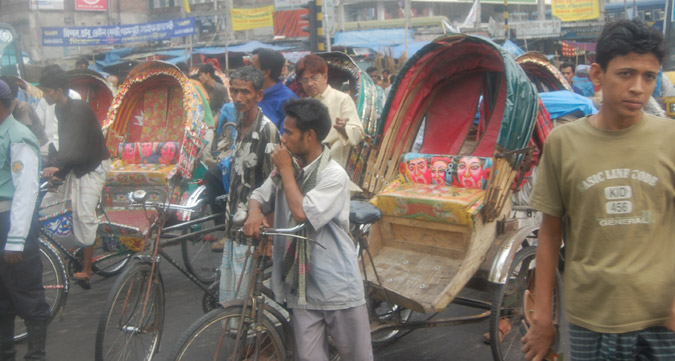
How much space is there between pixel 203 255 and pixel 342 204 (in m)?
3.08

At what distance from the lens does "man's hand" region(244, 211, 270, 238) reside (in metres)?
2.84

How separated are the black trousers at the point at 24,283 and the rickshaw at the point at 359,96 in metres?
2.41

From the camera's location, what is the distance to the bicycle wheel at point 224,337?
281 cm

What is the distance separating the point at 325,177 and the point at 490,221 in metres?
1.70

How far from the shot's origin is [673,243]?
1.94 metres

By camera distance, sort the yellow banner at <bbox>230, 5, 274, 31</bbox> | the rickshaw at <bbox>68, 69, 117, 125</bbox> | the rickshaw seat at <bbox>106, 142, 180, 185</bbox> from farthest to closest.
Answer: the yellow banner at <bbox>230, 5, 274, 31</bbox> → the rickshaw at <bbox>68, 69, 117, 125</bbox> → the rickshaw seat at <bbox>106, 142, 180, 185</bbox>

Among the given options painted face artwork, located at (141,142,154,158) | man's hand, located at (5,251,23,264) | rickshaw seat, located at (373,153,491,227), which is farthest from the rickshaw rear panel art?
painted face artwork, located at (141,142,154,158)

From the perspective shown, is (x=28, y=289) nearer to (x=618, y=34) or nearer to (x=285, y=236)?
(x=285, y=236)

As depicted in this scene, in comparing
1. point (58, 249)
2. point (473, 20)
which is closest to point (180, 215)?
point (58, 249)

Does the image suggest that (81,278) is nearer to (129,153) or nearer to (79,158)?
(79,158)

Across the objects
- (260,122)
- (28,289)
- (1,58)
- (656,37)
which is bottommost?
(28,289)

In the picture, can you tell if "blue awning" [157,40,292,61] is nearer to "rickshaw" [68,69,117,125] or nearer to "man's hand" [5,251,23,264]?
"rickshaw" [68,69,117,125]

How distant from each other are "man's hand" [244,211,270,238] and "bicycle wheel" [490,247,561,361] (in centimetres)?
164

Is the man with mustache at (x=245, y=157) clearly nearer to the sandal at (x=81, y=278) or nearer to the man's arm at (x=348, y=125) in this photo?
the man's arm at (x=348, y=125)
